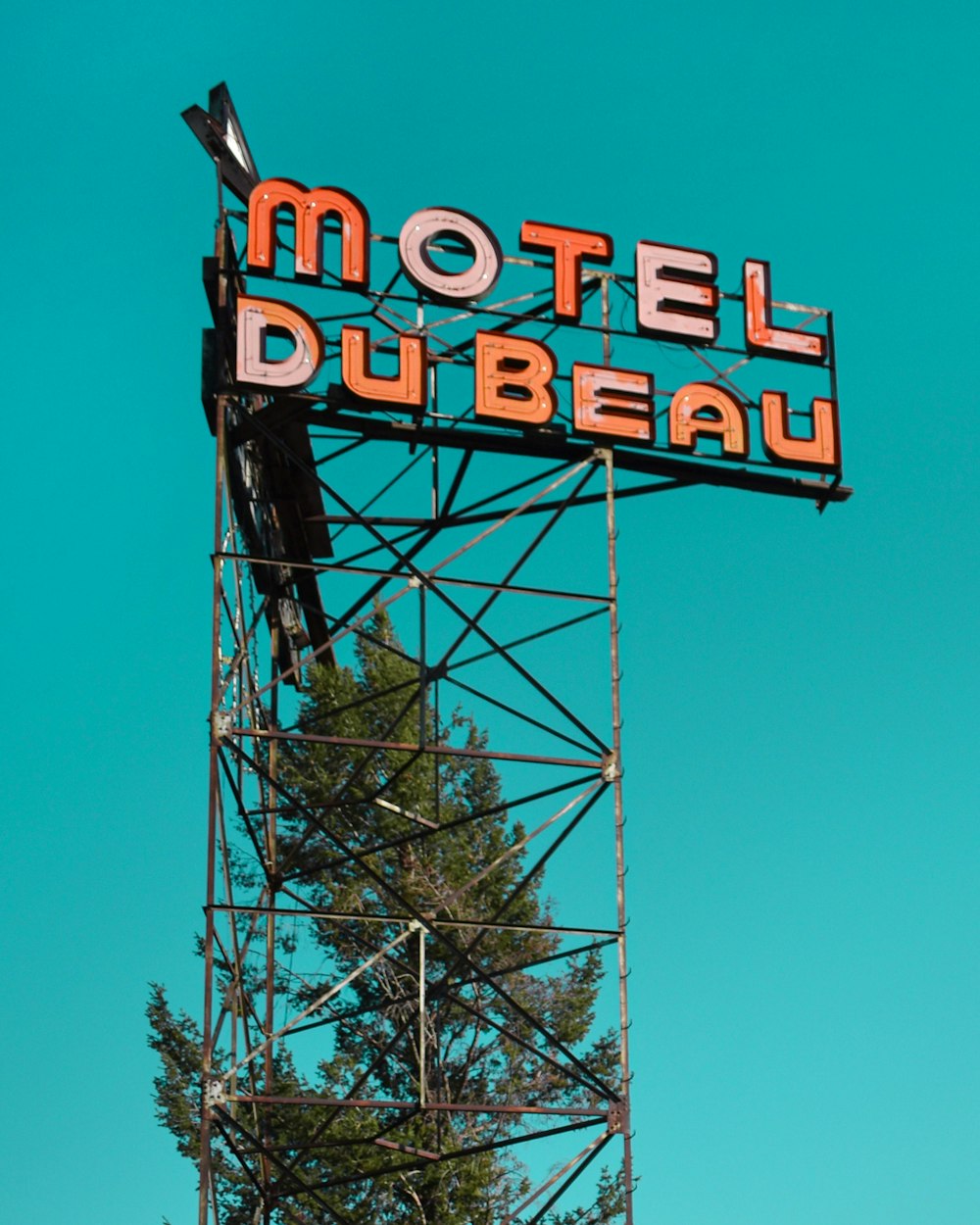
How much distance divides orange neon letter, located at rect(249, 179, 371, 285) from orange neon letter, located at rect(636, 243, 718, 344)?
3392 millimetres

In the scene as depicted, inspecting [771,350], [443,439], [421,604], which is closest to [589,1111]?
[421,604]

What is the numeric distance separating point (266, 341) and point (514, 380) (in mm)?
2876

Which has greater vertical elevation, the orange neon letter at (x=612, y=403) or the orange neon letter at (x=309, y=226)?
the orange neon letter at (x=309, y=226)

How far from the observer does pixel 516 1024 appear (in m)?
37.2

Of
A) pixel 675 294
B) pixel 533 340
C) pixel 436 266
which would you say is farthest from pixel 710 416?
pixel 436 266

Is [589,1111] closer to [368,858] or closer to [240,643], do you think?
[240,643]

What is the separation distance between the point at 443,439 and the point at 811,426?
4.51 meters

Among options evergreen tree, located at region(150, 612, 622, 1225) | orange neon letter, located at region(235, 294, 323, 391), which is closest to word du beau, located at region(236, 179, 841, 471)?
orange neon letter, located at region(235, 294, 323, 391)

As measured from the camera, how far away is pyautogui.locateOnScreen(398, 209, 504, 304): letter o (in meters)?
23.2

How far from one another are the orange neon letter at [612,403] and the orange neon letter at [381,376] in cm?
182

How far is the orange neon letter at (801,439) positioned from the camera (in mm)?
23672

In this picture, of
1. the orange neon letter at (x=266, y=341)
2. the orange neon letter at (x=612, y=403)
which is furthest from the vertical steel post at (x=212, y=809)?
the orange neon letter at (x=612, y=403)

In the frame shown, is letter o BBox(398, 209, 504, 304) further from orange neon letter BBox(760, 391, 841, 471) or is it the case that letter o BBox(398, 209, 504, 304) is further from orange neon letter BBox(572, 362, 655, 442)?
orange neon letter BBox(760, 391, 841, 471)

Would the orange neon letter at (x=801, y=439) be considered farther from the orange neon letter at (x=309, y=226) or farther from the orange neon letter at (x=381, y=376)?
the orange neon letter at (x=309, y=226)
